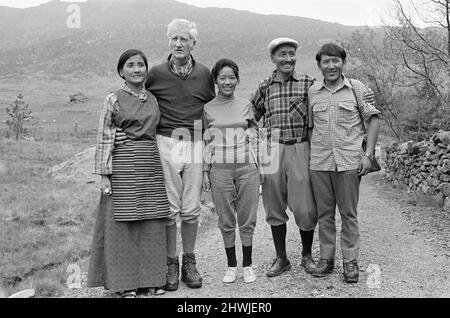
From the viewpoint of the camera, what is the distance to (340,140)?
4090 mm

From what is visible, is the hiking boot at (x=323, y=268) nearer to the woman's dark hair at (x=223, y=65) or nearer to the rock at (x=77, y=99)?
the woman's dark hair at (x=223, y=65)

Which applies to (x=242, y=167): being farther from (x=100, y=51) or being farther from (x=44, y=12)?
(x=44, y=12)

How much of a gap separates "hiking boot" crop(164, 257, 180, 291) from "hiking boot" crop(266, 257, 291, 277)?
92 cm

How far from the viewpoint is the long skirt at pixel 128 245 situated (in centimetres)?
379

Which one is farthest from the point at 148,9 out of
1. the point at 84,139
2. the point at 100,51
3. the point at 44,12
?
the point at 84,139

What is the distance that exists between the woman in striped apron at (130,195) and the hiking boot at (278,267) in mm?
1111

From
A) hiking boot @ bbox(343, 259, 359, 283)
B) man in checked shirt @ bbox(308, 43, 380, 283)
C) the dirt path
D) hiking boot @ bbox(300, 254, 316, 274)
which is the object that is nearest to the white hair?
man in checked shirt @ bbox(308, 43, 380, 283)

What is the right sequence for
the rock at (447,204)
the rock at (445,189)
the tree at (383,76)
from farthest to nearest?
the tree at (383,76)
the rock at (445,189)
the rock at (447,204)

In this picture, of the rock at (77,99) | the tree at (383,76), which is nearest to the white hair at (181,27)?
the tree at (383,76)

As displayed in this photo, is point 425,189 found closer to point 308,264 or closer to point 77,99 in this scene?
point 308,264

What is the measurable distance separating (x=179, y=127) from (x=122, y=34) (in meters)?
71.5

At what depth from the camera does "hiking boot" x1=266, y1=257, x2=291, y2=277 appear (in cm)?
447

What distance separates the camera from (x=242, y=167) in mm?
4133

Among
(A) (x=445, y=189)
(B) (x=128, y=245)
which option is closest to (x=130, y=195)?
(B) (x=128, y=245)
